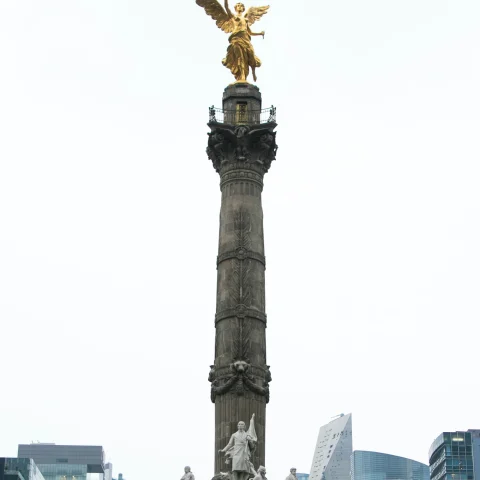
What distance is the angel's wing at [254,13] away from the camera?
5800 centimetres

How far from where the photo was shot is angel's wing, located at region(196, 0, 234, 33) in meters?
58.0

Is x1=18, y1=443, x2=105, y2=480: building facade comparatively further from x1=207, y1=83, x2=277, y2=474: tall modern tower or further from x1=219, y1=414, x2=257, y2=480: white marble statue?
x1=219, y1=414, x2=257, y2=480: white marble statue

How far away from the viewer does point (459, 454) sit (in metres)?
138

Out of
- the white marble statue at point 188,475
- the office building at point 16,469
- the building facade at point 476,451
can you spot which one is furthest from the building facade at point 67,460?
the white marble statue at point 188,475

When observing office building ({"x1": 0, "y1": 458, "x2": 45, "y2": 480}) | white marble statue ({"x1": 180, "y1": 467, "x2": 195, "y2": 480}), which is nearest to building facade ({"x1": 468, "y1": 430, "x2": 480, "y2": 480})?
office building ({"x1": 0, "y1": 458, "x2": 45, "y2": 480})

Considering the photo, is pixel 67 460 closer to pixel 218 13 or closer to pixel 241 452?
pixel 218 13

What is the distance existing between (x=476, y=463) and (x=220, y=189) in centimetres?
8782

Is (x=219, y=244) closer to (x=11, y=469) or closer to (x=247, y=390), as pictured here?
(x=247, y=390)

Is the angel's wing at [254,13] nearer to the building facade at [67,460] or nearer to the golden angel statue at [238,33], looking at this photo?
the golden angel statue at [238,33]

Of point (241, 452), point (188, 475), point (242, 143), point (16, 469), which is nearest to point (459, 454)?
point (16, 469)

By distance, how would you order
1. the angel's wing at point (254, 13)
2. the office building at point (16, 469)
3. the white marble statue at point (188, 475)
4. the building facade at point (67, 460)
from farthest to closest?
the building facade at point (67, 460), the office building at point (16, 469), the angel's wing at point (254, 13), the white marble statue at point (188, 475)

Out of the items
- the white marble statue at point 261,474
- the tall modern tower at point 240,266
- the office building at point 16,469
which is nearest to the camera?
the white marble statue at point 261,474

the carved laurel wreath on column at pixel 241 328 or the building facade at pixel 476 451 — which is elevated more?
the building facade at pixel 476 451

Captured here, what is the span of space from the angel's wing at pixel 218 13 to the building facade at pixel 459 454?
88.0 m
